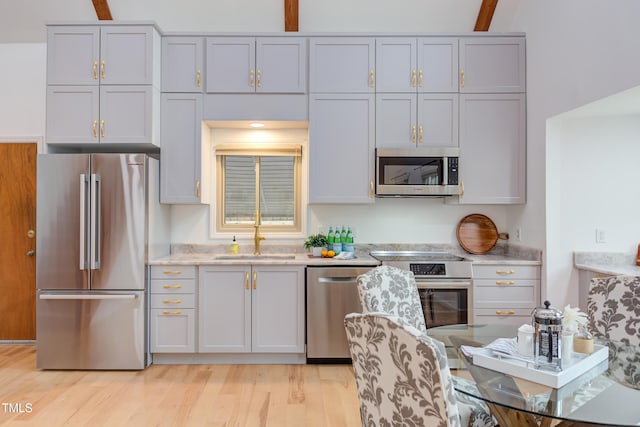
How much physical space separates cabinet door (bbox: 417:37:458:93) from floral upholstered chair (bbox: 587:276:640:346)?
80.3 inches

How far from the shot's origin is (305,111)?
3.57m

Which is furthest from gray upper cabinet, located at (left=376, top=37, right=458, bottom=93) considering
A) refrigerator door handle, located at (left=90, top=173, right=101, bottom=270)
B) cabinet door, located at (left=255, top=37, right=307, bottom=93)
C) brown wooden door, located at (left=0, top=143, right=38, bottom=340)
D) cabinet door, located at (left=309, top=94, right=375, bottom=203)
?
brown wooden door, located at (left=0, top=143, right=38, bottom=340)

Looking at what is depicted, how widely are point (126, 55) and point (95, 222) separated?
137 cm

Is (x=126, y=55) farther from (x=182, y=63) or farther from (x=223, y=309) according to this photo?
(x=223, y=309)

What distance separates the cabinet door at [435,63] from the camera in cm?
357


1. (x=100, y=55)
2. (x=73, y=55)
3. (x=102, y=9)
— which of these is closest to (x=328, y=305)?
(x=100, y=55)

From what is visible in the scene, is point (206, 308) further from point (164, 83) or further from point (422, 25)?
point (422, 25)

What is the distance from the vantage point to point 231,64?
3.54 meters

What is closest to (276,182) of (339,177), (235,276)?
(339,177)

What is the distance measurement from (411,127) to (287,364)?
7.33ft

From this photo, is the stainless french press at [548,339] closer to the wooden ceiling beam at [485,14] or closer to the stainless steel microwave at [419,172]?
the stainless steel microwave at [419,172]

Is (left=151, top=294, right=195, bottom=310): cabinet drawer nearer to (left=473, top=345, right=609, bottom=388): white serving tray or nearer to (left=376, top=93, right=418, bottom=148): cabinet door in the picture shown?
(left=376, top=93, right=418, bottom=148): cabinet door

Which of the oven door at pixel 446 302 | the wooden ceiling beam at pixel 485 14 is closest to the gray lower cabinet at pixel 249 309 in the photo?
the oven door at pixel 446 302

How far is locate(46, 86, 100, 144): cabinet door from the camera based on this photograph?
11.1ft
